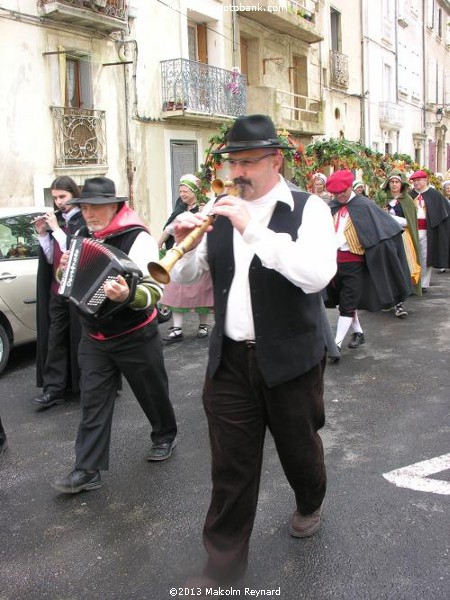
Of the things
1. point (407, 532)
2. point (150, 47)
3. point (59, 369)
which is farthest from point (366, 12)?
point (407, 532)

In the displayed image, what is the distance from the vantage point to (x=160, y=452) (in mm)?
4305

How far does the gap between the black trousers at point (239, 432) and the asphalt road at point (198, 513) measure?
247mm

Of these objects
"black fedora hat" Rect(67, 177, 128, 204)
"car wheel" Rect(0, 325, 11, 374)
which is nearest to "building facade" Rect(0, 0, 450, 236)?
"car wheel" Rect(0, 325, 11, 374)

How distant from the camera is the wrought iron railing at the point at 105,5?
12742mm

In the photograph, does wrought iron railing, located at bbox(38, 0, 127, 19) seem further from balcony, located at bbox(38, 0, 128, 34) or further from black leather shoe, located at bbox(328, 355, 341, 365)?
black leather shoe, located at bbox(328, 355, 341, 365)

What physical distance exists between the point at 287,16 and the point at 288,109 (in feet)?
9.25

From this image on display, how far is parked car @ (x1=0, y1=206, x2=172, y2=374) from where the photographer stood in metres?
6.31

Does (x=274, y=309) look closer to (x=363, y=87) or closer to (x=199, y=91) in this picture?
(x=199, y=91)

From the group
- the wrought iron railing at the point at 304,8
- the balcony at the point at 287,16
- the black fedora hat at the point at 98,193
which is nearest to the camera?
the black fedora hat at the point at 98,193

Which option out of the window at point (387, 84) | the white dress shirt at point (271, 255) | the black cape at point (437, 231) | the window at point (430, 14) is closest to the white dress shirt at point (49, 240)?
the white dress shirt at point (271, 255)

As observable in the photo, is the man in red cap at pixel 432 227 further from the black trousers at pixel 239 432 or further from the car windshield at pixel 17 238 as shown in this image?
the black trousers at pixel 239 432

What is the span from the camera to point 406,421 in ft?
16.0

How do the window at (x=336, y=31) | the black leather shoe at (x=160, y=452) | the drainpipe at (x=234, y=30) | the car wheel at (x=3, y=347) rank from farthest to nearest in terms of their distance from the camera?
the window at (x=336, y=31), the drainpipe at (x=234, y=30), the car wheel at (x=3, y=347), the black leather shoe at (x=160, y=452)

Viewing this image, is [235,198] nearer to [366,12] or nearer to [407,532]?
[407,532]
